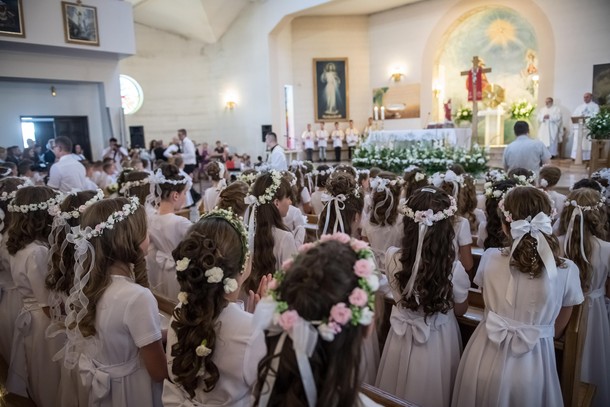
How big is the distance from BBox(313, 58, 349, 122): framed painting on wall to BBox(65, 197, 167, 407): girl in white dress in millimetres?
14989

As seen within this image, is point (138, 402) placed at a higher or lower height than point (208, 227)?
lower

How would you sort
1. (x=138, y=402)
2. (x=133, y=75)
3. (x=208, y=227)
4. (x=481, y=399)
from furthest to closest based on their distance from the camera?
1. (x=133, y=75)
2. (x=481, y=399)
3. (x=138, y=402)
4. (x=208, y=227)

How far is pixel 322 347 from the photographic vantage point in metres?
1.08

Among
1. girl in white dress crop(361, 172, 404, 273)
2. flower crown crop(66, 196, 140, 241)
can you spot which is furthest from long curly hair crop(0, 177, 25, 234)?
girl in white dress crop(361, 172, 404, 273)

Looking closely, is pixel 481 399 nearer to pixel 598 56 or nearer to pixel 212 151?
pixel 598 56

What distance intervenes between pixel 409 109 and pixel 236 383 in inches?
592

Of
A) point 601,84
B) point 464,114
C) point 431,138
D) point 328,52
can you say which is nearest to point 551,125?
point 601,84

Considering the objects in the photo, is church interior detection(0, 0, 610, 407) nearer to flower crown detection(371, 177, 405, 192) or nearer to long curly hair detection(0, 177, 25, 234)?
long curly hair detection(0, 177, 25, 234)

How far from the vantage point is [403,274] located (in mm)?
2199

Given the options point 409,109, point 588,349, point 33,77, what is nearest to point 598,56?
point 409,109

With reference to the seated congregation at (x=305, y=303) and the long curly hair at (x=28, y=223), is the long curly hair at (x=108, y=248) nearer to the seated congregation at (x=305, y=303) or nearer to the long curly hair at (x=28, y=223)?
the seated congregation at (x=305, y=303)

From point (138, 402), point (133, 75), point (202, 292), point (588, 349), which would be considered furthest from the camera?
point (133, 75)

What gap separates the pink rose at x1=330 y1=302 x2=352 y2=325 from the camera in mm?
1015

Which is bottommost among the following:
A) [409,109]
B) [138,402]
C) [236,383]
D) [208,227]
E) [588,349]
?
[588,349]
